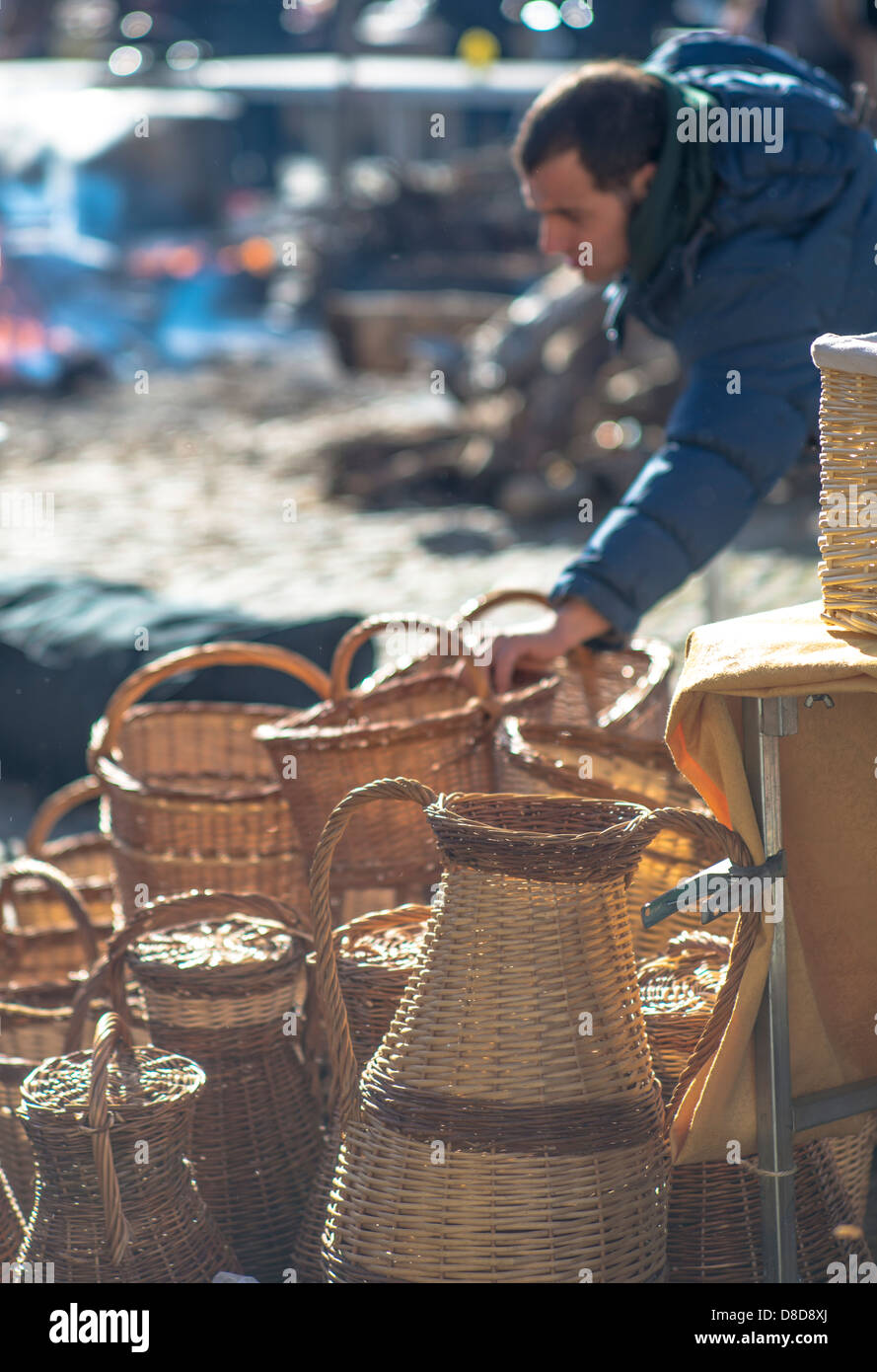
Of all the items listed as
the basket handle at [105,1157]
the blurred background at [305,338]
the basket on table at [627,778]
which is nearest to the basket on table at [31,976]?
the basket handle at [105,1157]

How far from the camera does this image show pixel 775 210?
10.8ft

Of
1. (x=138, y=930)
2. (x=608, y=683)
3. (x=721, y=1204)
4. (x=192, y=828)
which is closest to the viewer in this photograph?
(x=721, y=1204)

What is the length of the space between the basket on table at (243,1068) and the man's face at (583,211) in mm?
1552

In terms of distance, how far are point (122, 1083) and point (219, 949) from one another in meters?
0.43

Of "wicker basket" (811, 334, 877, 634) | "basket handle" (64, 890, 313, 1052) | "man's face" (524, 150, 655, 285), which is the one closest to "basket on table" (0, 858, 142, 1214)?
"basket handle" (64, 890, 313, 1052)

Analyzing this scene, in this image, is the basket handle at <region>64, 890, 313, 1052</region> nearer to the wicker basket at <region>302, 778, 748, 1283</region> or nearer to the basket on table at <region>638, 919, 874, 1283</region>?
the wicker basket at <region>302, 778, 748, 1283</region>

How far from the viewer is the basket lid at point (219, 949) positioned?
2.84 metres

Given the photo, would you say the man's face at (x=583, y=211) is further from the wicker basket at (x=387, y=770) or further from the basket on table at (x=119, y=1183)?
the basket on table at (x=119, y=1183)

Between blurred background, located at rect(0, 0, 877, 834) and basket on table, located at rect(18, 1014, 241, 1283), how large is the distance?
2407 millimetres

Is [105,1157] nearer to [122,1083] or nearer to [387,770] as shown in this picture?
[122,1083]

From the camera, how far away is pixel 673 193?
→ 3309 mm

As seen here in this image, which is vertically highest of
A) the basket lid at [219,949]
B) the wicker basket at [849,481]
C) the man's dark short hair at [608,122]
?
the man's dark short hair at [608,122]

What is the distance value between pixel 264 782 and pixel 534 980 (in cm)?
170

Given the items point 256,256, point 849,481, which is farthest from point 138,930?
point 256,256
